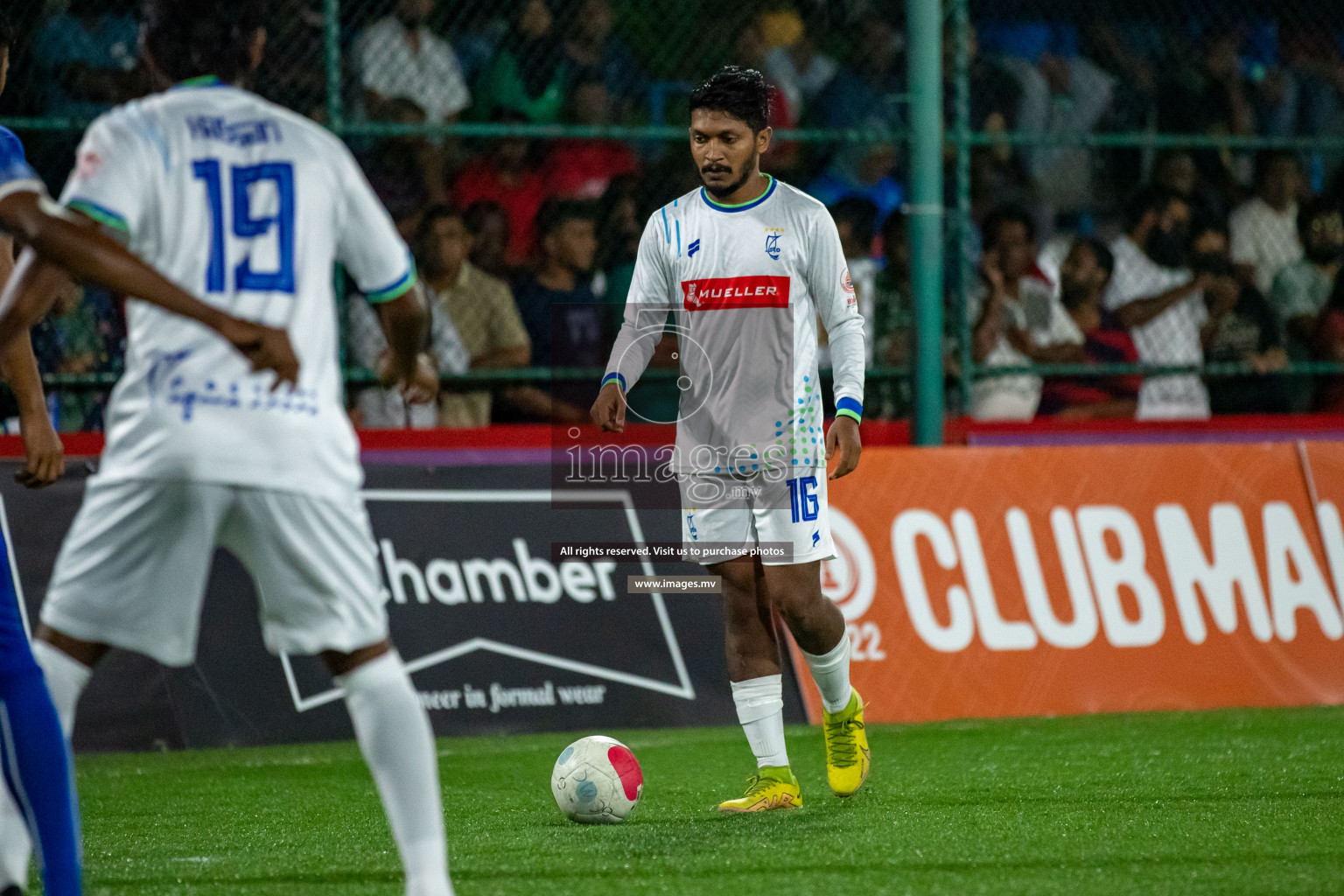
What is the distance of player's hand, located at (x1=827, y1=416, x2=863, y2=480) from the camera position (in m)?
4.90

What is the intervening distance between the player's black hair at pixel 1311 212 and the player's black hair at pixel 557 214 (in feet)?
14.2

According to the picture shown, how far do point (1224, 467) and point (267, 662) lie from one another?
4569mm

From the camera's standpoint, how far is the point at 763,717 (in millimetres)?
5055

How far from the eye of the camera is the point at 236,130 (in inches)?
121

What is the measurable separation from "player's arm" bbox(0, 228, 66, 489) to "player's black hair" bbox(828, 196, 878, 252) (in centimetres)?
561

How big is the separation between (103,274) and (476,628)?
4404mm

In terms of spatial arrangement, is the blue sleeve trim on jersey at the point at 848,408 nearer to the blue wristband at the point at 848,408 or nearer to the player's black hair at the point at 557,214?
the blue wristband at the point at 848,408

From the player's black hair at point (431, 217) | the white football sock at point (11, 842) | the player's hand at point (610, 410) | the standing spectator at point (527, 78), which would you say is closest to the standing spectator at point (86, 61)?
the player's black hair at point (431, 217)

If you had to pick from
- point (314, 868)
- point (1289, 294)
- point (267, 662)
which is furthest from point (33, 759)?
point (1289, 294)

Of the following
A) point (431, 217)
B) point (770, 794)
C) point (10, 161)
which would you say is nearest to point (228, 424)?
point (10, 161)

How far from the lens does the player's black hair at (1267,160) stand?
984 centimetres

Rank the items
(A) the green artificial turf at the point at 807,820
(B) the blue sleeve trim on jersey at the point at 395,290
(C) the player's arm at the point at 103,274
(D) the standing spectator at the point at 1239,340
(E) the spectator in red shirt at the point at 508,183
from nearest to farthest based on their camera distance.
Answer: (C) the player's arm at the point at 103,274 < (B) the blue sleeve trim on jersey at the point at 395,290 < (A) the green artificial turf at the point at 807,820 < (E) the spectator in red shirt at the point at 508,183 < (D) the standing spectator at the point at 1239,340

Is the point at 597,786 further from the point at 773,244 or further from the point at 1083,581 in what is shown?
the point at 1083,581

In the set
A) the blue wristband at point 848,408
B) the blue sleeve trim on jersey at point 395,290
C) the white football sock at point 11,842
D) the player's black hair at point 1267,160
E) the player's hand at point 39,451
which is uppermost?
the player's black hair at point 1267,160
